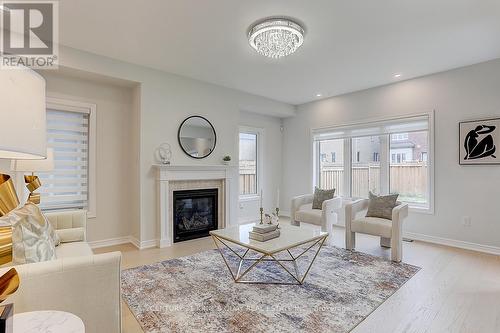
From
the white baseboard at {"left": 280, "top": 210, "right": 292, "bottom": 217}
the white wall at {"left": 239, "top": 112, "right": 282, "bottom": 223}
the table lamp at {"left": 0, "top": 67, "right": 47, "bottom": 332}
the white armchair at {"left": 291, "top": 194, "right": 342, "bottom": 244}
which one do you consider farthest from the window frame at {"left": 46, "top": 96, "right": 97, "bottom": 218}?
the white baseboard at {"left": 280, "top": 210, "right": 292, "bottom": 217}

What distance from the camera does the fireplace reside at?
4.23m

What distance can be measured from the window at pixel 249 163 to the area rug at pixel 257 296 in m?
2.76

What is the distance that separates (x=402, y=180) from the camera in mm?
4594

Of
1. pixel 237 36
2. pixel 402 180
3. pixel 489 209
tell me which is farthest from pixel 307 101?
pixel 489 209

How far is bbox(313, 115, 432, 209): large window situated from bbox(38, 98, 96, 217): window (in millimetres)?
4374

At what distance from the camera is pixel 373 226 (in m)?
3.51

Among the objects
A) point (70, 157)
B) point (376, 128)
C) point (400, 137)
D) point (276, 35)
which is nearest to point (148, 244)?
point (70, 157)

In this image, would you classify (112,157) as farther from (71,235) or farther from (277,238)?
(277,238)

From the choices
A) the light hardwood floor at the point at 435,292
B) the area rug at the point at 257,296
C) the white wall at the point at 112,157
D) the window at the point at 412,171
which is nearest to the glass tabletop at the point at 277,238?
the area rug at the point at 257,296

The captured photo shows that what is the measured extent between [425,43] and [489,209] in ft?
8.24

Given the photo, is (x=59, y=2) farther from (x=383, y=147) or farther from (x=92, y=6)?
(x=383, y=147)

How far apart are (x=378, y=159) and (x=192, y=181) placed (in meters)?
3.47

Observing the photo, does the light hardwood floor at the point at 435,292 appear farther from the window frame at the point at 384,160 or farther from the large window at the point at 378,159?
the large window at the point at 378,159

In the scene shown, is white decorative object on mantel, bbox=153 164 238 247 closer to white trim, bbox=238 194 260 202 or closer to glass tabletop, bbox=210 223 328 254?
white trim, bbox=238 194 260 202
